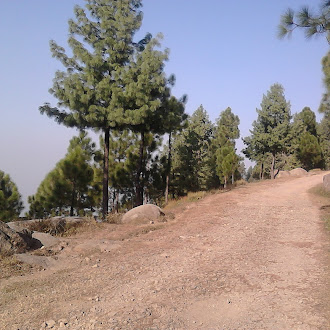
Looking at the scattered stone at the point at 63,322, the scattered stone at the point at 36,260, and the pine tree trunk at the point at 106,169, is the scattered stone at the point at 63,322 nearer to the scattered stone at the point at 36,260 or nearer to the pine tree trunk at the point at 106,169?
the scattered stone at the point at 36,260

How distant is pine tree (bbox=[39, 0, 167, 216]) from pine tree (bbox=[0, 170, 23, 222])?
7938 mm

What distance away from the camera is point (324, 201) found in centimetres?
1348

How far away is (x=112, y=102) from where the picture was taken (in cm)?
1200

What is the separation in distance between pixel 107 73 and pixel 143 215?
611 cm

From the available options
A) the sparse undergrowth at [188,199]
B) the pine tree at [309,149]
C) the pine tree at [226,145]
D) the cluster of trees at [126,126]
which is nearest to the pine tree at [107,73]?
the cluster of trees at [126,126]

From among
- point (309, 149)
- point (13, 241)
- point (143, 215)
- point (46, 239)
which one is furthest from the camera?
point (309, 149)

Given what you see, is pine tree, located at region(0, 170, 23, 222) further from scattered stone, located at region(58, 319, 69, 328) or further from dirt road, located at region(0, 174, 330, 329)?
scattered stone, located at region(58, 319, 69, 328)

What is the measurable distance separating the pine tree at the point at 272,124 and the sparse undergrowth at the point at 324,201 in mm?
12702

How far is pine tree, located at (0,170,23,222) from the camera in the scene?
60.2 feet

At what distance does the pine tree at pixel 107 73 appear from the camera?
1197 cm

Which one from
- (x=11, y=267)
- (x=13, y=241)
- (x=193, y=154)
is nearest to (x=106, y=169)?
(x=13, y=241)

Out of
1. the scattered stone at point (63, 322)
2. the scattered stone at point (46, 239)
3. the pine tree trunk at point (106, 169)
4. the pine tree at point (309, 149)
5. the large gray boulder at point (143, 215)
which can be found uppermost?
the pine tree at point (309, 149)

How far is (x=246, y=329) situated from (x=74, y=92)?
9846 millimetres

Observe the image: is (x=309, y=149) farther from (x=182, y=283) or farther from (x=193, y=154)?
(x=182, y=283)
